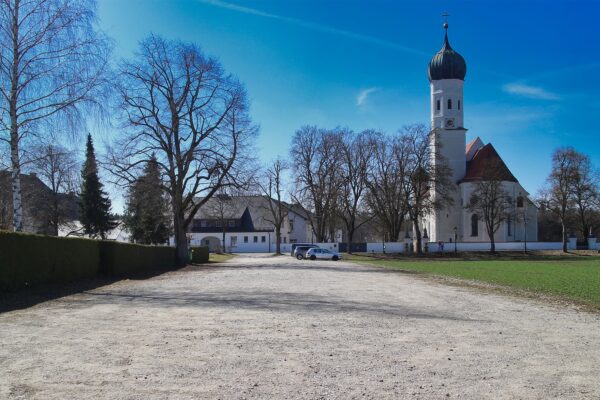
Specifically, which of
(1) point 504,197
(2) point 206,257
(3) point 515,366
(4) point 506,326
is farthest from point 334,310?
(1) point 504,197

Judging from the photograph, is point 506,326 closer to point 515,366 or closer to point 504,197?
point 515,366

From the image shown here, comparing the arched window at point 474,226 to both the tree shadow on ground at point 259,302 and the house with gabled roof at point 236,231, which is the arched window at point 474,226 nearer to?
the house with gabled roof at point 236,231

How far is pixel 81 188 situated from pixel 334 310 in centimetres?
→ 5015

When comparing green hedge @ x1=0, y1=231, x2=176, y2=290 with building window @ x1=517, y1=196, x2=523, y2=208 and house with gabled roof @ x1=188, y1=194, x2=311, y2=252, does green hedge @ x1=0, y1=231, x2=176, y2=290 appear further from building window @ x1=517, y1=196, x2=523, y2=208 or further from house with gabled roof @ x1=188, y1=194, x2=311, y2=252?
building window @ x1=517, y1=196, x2=523, y2=208

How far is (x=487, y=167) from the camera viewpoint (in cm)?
7350

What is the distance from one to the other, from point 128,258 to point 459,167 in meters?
61.6

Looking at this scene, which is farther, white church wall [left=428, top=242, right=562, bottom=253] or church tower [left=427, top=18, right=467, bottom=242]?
church tower [left=427, top=18, right=467, bottom=242]

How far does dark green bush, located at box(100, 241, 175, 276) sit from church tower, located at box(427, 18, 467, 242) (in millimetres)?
50529

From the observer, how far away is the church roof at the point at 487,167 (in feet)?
232

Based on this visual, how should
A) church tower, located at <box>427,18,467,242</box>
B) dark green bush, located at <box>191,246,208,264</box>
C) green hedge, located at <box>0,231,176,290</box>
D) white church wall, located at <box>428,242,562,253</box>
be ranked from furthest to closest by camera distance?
church tower, located at <box>427,18,467,242</box>, white church wall, located at <box>428,242,562,253</box>, dark green bush, located at <box>191,246,208,264</box>, green hedge, located at <box>0,231,176,290</box>

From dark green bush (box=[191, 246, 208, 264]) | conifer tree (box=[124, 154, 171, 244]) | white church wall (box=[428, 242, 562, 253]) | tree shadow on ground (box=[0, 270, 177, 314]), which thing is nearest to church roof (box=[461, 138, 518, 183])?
white church wall (box=[428, 242, 562, 253])

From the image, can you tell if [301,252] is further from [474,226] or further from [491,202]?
[474,226]

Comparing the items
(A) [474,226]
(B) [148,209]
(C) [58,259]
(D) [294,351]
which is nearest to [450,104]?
(A) [474,226]

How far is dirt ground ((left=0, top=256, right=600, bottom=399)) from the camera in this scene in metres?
5.70
